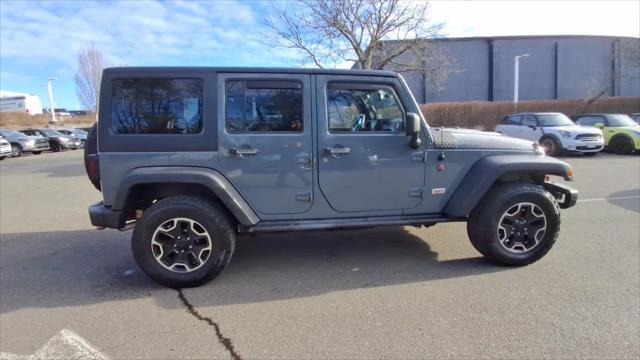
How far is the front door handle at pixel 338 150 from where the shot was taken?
3918 mm

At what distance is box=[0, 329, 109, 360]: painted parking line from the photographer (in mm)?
2760

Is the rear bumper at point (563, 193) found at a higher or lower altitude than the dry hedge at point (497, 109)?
lower

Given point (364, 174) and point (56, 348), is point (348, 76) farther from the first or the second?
point (56, 348)

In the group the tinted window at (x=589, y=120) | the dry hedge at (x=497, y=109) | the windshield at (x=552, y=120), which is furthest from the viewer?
the dry hedge at (x=497, y=109)

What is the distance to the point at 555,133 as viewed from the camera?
14.6m

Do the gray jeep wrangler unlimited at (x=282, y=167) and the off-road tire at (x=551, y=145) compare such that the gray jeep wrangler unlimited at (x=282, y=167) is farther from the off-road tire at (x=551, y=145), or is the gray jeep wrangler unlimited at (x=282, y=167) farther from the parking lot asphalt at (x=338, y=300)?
the off-road tire at (x=551, y=145)

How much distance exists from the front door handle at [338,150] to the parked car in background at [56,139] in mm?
26800

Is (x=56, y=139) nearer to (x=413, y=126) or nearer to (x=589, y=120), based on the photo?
(x=413, y=126)

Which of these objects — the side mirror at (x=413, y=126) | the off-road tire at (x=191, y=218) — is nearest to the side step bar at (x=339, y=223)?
the off-road tire at (x=191, y=218)

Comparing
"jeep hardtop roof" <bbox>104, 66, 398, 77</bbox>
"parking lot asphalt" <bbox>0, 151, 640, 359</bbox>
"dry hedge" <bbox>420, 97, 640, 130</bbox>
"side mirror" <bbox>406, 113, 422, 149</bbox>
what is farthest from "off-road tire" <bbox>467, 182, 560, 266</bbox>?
"dry hedge" <bbox>420, 97, 640, 130</bbox>

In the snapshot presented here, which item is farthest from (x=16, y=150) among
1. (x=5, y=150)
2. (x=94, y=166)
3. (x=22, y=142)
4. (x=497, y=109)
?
(x=497, y=109)

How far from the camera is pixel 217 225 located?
12.4 ft

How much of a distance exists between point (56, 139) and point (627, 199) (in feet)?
95.1

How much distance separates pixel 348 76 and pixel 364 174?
976 mm
